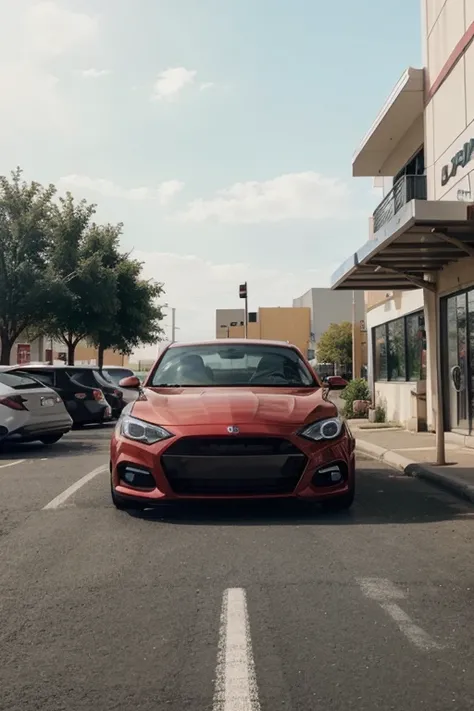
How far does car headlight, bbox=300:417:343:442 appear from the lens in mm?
6211

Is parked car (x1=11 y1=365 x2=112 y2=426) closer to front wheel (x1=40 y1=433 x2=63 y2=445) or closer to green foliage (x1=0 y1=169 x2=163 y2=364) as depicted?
Answer: front wheel (x1=40 y1=433 x2=63 y2=445)

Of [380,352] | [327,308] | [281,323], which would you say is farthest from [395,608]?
[327,308]

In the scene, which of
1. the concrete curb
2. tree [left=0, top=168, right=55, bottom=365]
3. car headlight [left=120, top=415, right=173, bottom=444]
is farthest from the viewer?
tree [left=0, top=168, right=55, bottom=365]

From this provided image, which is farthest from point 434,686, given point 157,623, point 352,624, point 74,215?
point 74,215

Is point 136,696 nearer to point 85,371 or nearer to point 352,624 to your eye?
point 352,624

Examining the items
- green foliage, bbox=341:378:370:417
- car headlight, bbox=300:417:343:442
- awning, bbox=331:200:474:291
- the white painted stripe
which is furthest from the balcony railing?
car headlight, bbox=300:417:343:442

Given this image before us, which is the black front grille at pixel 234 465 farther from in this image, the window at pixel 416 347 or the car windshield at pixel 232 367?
the window at pixel 416 347

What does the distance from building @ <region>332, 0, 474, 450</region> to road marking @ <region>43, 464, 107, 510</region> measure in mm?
4518

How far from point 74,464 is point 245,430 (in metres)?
5.13

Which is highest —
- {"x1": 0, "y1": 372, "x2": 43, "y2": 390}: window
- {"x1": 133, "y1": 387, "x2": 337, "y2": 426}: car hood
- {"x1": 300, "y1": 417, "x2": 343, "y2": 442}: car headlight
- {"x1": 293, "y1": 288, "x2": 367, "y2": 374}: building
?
{"x1": 293, "y1": 288, "x2": 367, "y2": 374}: building

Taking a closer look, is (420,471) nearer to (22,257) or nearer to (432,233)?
(432,233)

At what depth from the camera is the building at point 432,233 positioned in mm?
11062

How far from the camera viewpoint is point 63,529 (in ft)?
20.3

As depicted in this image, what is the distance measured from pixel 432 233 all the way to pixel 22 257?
18.4m
